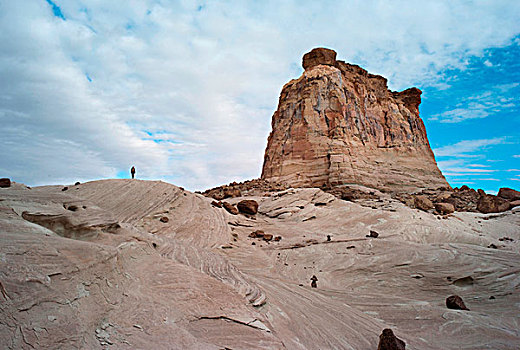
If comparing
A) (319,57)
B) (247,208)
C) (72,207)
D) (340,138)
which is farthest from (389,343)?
(319,57)

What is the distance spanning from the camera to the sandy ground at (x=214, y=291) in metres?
1.98

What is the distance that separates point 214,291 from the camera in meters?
2.72

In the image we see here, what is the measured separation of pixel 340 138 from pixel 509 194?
12108 millimetres

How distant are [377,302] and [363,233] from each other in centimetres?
522

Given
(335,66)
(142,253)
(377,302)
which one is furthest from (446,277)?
(335,66)

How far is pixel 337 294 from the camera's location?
4.39 meters

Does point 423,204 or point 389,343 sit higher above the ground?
point 423,204

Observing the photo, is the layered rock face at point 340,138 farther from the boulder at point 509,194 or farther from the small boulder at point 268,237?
the small boulder at point 268,237

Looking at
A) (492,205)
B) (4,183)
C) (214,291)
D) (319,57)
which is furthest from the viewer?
(319,57)

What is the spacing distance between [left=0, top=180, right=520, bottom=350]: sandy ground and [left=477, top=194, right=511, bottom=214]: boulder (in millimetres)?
15916

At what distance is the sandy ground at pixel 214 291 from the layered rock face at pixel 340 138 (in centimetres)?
1791

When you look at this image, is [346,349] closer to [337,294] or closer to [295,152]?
[337,294]

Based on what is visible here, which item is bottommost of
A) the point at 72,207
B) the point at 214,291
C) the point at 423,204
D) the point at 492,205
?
the point at 214,291

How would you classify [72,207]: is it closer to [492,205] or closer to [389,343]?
[389,343]
